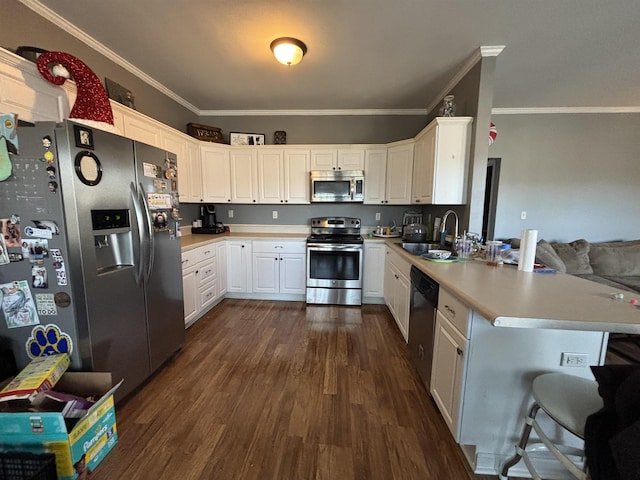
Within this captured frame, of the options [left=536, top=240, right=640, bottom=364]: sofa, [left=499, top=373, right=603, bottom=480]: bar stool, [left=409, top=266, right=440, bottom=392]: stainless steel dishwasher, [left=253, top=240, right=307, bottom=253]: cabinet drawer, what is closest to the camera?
[left=499, top=373, right=603, bottom=480]: bar stool

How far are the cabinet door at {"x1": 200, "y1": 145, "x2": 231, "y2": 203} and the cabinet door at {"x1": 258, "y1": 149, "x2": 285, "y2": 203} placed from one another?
1.57 feet

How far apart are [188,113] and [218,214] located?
1.52m

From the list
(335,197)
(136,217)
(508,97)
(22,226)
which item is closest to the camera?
(22,226)

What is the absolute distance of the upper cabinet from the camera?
3633 millimetres

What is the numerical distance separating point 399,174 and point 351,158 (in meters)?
0.71

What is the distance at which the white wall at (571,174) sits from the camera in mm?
3574

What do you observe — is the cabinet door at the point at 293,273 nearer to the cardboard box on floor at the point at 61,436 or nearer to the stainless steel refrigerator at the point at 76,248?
the stainless steel refrigerator at the point at 76,248

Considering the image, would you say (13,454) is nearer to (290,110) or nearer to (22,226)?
(22,226)

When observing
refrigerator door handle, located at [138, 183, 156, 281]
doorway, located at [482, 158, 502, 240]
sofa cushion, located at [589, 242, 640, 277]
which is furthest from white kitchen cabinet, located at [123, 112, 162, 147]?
sofa cushion, located at [589, 242, 640, 277]

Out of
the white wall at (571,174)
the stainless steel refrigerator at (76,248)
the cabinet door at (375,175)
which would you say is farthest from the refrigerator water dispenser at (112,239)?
the white wall at (571,174)

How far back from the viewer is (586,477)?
3.00ft

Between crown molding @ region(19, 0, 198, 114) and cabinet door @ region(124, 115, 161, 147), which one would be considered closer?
crown molding @ region(19, 0, 198, 114)

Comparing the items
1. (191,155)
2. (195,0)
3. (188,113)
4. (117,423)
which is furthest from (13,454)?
(188,113)

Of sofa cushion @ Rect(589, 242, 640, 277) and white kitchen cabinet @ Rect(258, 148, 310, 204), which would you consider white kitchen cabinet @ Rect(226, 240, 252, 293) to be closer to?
white kitchen cabinet @ Rect(258, 148, 310, 204)
